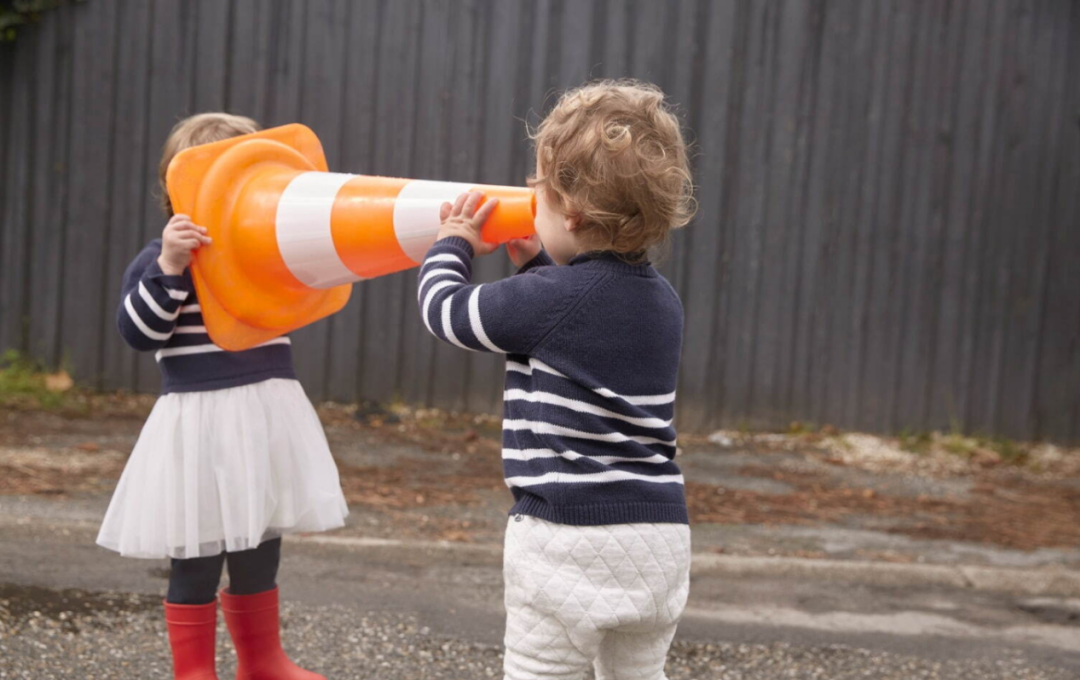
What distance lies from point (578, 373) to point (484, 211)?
0.39 metres

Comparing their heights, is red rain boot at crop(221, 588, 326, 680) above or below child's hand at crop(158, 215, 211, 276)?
below

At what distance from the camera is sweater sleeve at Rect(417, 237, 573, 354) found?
1.98 m

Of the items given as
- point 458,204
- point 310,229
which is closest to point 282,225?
point 310,229

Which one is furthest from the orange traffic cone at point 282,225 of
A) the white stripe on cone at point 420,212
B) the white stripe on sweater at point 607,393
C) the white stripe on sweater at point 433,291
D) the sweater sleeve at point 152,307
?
the white stripe on sweater at point 607,393

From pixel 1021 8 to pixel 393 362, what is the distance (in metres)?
4.40

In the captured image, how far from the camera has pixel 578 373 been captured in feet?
6.51

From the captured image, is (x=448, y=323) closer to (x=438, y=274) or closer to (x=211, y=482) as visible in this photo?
(x=438, y=274)

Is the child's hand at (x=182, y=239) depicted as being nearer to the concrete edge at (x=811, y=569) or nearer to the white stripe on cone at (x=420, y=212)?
the white stripe on cone at (x=420, y=212)

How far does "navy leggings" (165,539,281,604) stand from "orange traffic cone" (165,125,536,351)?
1.97ft

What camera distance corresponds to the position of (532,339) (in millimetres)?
1990

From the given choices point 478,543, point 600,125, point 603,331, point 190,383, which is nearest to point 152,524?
point 190,383

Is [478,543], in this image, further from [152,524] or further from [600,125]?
[600,125]

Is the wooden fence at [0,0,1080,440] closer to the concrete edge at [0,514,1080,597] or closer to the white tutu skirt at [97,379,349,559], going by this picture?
the concrete edge at [0,514,1080,597]

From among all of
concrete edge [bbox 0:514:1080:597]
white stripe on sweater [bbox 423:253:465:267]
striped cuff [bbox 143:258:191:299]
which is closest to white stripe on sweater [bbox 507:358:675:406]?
white stripe on sweater [bbox 423:253:465:267]
